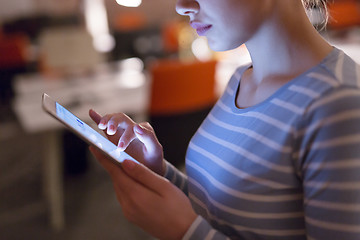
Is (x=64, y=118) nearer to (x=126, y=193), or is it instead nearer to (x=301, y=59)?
(x=126, y=193)

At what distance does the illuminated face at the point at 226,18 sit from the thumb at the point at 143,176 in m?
0.23

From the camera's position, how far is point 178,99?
6.15ft

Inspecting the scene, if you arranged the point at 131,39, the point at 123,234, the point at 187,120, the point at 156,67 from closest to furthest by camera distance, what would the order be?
1. the point at 156,67
2. the point at 187,120
3. the point at 123,234
4. the point at 131,39

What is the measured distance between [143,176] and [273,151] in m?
0.19

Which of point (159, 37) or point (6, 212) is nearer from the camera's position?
point (6, 212)

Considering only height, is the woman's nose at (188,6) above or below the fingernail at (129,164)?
above

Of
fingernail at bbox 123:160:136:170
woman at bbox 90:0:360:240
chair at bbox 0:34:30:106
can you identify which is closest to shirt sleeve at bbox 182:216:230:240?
woman at bbox 90:0:360:240

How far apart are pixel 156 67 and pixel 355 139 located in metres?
1.38

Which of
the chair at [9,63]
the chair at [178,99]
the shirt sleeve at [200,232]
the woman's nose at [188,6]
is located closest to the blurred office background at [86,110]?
the chair at [178,99]

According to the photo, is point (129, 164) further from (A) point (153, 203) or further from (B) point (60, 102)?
(B) point (60, 102)

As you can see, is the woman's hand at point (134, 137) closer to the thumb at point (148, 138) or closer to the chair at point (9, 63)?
the thumb at point (148, 138)

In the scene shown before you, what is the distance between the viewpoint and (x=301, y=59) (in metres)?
0.54

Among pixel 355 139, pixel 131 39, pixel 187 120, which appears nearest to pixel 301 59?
pixel 355 139

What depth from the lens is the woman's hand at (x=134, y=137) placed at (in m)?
0.64
